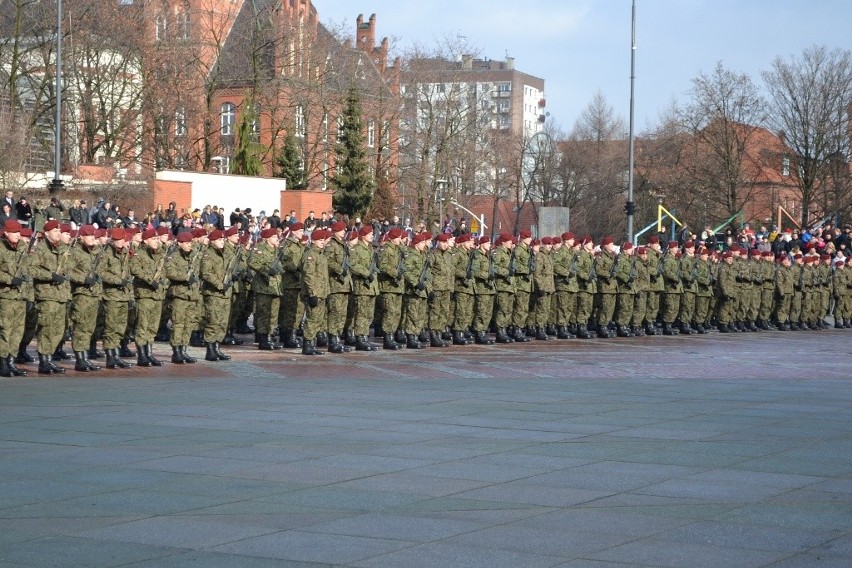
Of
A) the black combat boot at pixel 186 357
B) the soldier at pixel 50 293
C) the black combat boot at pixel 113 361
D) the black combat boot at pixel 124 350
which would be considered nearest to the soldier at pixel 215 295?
the black combat boot at pixel 186 357

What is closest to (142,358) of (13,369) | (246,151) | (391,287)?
(13,369)

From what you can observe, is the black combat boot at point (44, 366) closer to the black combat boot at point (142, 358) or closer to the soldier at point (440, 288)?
the black combat boot at point (142, 358)

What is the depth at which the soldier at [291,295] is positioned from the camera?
Answer: 823 inches

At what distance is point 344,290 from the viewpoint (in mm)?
20406

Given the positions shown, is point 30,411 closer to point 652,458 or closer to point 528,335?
point 652,458

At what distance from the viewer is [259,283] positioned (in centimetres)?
2075

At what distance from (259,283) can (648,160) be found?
61.8 m

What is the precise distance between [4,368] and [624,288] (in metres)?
13.8

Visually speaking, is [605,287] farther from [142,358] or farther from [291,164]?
[291,164]

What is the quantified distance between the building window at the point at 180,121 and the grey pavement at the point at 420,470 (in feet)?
137

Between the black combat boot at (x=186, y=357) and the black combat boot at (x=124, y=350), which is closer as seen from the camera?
the black combat boot at (x=186, y=357)

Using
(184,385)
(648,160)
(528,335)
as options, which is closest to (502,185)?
(648,160)

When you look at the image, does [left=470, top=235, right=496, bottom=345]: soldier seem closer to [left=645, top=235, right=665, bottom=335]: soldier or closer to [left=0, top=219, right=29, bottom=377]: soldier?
[left=645, top=235, right=665, bottom=335]: soldier

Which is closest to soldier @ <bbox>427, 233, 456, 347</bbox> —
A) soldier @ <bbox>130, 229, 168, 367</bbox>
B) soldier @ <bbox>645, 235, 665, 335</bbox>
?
soldier @ <bbox>130, 229, 168, 367</bbox>
